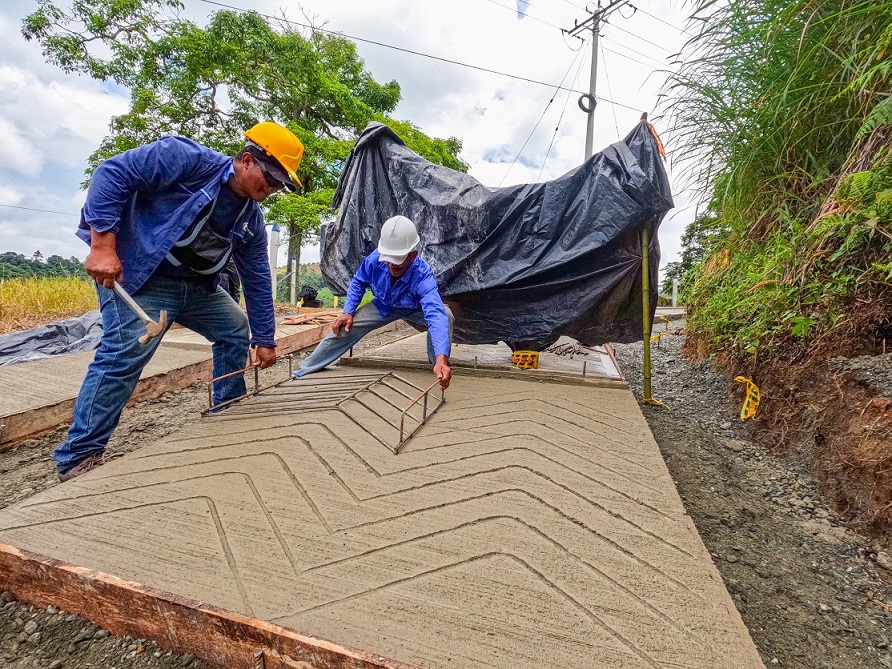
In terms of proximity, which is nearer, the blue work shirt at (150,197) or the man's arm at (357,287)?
the blue work shirt at (150,197)

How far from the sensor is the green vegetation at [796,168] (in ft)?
7.45

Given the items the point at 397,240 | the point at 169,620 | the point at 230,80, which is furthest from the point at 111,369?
the point at 230,80

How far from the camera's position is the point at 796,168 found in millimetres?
3047

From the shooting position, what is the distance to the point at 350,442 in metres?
2.02

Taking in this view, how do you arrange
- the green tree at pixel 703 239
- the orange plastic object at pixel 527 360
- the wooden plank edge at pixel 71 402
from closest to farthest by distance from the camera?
1. the wooden plank edge at pixel 71 402
2. the orange plastic object at pixel 527 360
3. the green tree at pixel 703 239

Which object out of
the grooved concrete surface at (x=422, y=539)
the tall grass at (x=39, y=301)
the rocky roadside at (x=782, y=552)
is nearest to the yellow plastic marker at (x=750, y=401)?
the rocky roadside at (x=782, y=552)

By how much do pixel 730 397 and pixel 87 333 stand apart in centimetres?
677

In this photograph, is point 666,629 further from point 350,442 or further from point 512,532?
point 350,442

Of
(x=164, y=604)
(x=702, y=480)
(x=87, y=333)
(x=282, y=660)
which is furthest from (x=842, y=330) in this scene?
(x=87, y=333)

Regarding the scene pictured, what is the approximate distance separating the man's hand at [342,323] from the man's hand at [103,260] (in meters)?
1.46

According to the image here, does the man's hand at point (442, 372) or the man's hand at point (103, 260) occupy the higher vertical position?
the man's hand at point (103, 260)

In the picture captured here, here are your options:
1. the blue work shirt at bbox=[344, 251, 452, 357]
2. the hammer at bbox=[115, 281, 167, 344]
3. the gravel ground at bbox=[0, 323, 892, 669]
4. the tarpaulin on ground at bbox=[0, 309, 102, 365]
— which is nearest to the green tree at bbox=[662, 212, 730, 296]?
the gravel ground at bbox=[0, 323, 892, 669]

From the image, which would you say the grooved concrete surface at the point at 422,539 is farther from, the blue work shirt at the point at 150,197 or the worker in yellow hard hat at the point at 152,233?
the blue work shirt at the point at 150,197

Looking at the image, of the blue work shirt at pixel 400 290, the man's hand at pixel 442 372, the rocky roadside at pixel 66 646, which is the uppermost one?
the blue work shirt at pixel 400 290
